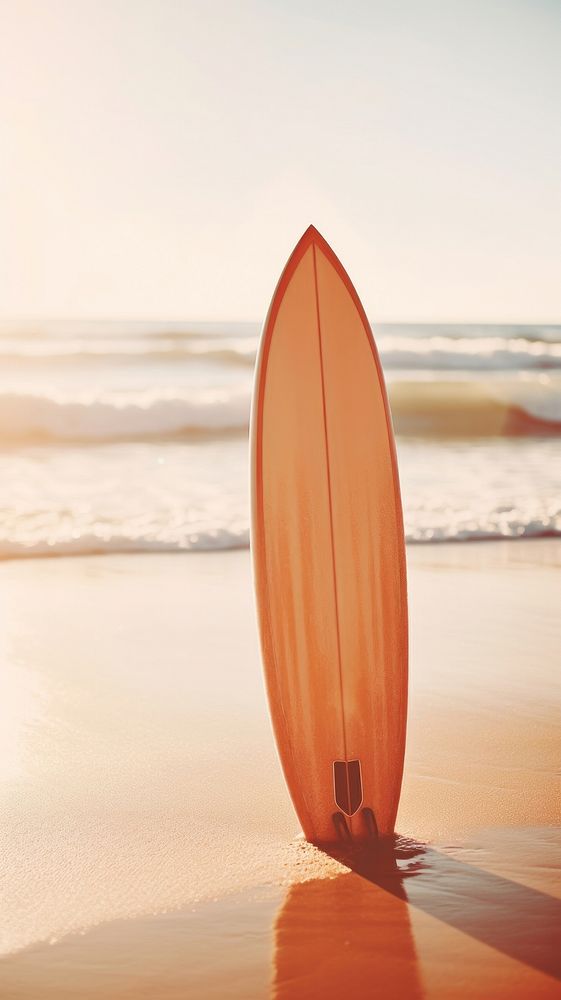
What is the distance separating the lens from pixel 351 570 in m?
2.46

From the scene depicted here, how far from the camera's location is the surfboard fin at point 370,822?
7.78 feet

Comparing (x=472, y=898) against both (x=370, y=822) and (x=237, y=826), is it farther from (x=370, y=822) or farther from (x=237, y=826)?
(x=237, y=826)

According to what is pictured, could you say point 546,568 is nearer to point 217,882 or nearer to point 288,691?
point 288,691

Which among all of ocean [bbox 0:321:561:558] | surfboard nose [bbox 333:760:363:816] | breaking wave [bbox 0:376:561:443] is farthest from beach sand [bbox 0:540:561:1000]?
breaking wave [bbox 0:376:561:443]

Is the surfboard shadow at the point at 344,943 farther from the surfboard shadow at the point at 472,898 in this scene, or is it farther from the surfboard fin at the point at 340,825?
the surfboard fin at the point at 340,825

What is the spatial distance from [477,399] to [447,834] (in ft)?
43.5

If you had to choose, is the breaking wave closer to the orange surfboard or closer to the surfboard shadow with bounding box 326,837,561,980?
the orange surfboard

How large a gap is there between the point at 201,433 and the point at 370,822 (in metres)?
10.2

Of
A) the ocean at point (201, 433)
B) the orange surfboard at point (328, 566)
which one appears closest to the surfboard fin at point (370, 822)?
the orange surfboard at point (328, 566)

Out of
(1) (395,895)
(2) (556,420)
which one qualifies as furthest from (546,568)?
(2) (556,420)

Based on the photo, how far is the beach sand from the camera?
6.06 feet

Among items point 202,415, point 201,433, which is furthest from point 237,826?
point 202,415

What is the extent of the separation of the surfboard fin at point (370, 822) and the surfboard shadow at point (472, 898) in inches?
1.8

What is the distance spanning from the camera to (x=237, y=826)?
8.10ft
